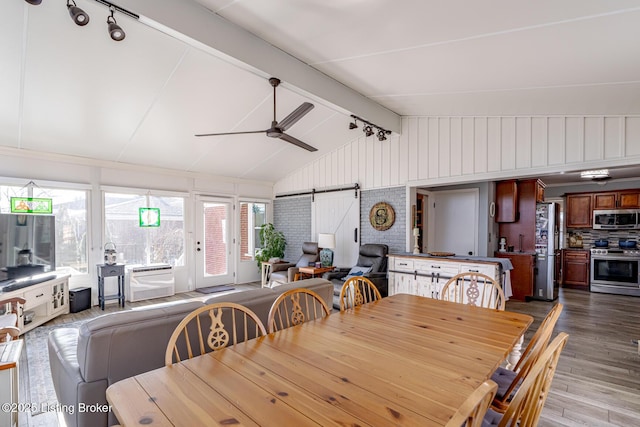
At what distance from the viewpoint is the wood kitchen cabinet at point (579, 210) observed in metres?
6.69

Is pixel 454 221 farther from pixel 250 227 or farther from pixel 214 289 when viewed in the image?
pixel 214 289

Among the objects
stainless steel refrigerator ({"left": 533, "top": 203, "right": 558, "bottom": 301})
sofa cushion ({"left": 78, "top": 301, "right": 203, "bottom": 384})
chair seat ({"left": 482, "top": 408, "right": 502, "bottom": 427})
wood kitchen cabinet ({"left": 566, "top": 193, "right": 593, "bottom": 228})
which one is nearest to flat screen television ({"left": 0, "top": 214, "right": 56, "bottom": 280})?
sofa cushion ({"left": 78, "top": 301, "right": 203, "bottom": 384})

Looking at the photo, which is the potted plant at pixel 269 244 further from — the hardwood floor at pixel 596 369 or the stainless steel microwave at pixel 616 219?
the stainless steel microwave at pixel 616 219

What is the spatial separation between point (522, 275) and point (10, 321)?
7.14 m

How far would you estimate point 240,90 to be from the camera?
4.01m

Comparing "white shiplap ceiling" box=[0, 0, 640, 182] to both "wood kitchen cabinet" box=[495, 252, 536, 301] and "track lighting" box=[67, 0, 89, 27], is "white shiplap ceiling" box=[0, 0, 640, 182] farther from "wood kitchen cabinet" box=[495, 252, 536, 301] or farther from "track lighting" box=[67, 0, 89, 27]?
"wood kitchen cabinet" box=[495, 252, 536, 301]

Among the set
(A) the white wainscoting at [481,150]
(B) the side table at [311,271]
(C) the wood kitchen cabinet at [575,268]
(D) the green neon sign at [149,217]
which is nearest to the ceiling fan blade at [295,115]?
(A) the white wainscoting at [481,150]

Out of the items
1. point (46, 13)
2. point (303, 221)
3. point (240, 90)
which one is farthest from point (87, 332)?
point (303, 221)

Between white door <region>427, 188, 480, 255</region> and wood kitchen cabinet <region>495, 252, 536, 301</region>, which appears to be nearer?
wood kitchen cabinet <region>495, 252, 536, 301</region>

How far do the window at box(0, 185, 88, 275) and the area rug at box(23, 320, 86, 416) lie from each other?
49.3 inches

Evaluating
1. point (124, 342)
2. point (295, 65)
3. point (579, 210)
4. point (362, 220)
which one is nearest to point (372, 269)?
point (362, 220)

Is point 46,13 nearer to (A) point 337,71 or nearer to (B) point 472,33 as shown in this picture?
(A) point 337,71

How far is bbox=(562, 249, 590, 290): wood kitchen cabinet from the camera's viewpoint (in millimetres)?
6648

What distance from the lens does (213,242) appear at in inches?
272
